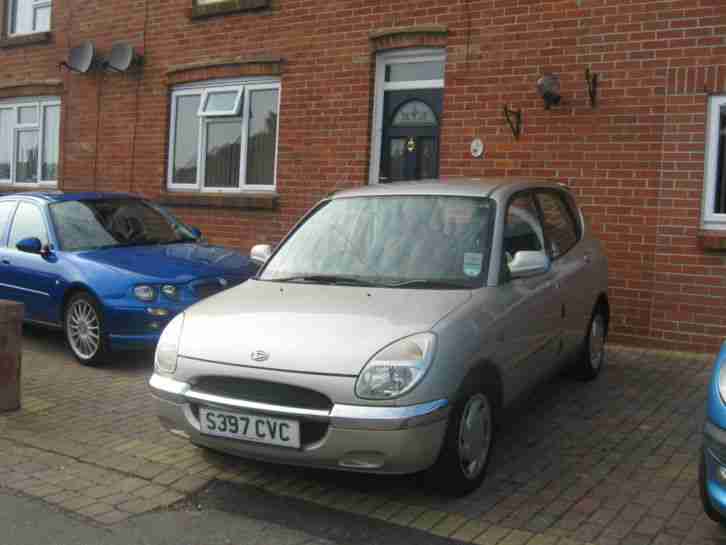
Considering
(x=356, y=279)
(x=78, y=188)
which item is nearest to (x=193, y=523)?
(x=356, y=279)

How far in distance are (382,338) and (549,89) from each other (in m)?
5.48

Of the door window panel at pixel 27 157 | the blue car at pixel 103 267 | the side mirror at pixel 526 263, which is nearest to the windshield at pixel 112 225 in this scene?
the blue car at pixel 103 267

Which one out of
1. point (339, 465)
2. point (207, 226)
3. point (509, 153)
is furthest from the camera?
point (207, 226)

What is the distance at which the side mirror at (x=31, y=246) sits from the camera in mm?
8094

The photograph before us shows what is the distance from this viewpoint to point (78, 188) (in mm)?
14109

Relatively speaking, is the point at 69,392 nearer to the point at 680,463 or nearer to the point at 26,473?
the point at 26,473

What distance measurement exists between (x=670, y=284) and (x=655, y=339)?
582 millimetres

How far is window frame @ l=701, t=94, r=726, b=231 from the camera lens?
8.37 metres

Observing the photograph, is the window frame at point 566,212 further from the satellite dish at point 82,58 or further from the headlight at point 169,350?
the satellite dish at point 82,58

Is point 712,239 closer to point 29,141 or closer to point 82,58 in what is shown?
point 82,58

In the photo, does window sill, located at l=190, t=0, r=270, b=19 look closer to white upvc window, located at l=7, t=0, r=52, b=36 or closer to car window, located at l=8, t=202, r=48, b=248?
white upvc window, located at l=7, t=0, r=52, b=36

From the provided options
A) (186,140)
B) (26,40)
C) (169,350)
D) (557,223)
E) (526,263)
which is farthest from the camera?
(26,40)

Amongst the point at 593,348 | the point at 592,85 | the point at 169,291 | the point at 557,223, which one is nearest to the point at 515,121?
the point at 592,85

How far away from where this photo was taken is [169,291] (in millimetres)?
7465
